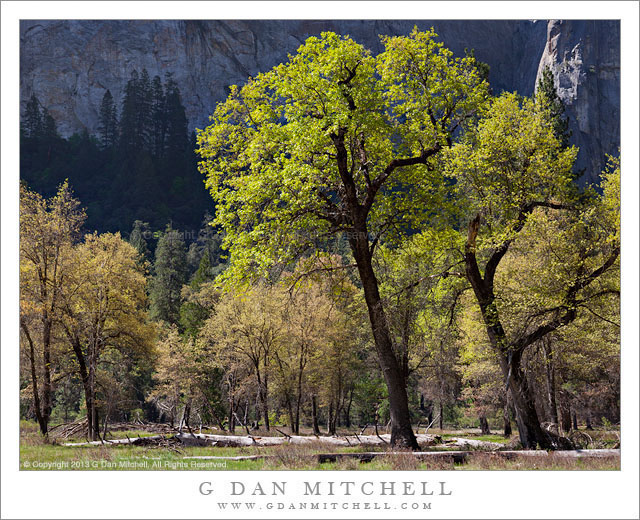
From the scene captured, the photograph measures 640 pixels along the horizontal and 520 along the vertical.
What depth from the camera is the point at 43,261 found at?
21875 millimetres

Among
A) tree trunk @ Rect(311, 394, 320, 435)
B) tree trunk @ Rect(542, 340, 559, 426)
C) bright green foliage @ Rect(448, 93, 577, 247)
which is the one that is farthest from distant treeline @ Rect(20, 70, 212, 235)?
bright green foliage @ Rect(448, 93, 577, 247)

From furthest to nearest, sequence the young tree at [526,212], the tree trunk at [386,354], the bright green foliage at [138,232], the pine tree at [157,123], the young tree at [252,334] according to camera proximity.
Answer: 1. the pine tree at [157,123]
2. the bright green foliage at [138,232]
3. the young tree at [252,334]
4. the young tree at [526,212]
5. the tree trunk at [386,354]

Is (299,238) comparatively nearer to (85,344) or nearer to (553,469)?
(553,469)

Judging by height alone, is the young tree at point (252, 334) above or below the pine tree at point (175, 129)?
below

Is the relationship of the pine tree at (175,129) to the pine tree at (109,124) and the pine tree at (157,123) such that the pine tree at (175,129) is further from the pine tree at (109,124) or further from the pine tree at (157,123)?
the pine tree at (109,124)

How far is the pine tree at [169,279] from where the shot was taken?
6212cm

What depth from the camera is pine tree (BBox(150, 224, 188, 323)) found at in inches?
2446

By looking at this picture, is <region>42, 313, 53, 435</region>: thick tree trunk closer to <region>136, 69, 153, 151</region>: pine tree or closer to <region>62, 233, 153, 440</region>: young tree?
<region>62, 233, 153, 440</region>: young tree

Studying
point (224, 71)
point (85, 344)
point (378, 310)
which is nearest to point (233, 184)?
point (378, 310)

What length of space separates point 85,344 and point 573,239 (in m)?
24.9

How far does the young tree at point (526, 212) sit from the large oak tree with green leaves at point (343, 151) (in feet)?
3.08

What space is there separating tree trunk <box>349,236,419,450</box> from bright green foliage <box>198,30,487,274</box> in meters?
0.75

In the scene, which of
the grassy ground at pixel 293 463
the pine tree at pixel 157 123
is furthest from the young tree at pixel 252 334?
the pine tree at pixel 157 123

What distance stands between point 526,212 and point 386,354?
6.04 metres
